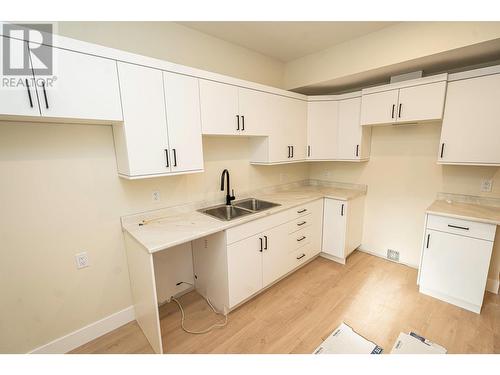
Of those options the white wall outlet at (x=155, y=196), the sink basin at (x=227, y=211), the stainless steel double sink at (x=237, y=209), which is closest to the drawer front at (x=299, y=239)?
the stainless steel double sink at (x=237, y=209)

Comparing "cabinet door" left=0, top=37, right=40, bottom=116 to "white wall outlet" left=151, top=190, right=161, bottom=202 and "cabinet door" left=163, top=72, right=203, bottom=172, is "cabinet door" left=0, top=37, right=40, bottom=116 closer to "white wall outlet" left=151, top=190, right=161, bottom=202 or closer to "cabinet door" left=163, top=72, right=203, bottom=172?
"cabinet door" left=163, top=72, right=203, bottom=172

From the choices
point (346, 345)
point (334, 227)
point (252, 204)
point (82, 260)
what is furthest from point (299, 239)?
point (82, 260)

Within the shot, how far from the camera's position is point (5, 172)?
140 cm

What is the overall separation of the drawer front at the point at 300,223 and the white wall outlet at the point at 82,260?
1.88m

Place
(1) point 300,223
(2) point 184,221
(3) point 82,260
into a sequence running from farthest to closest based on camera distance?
(1) point 300,223 → (2) point 184,221 → (3) point 82,260

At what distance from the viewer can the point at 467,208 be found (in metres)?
2.14

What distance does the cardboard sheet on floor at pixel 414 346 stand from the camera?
1.62 meters

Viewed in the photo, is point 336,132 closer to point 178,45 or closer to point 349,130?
point 349,130

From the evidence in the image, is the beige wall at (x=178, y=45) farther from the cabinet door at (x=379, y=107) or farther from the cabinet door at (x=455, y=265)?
the cabinet door at (x=455, y=265)

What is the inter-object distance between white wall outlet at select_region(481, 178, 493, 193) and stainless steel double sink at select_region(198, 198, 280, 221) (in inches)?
82.6

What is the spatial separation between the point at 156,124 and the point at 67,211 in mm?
932

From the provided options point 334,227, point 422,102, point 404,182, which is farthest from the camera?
point 334,227
